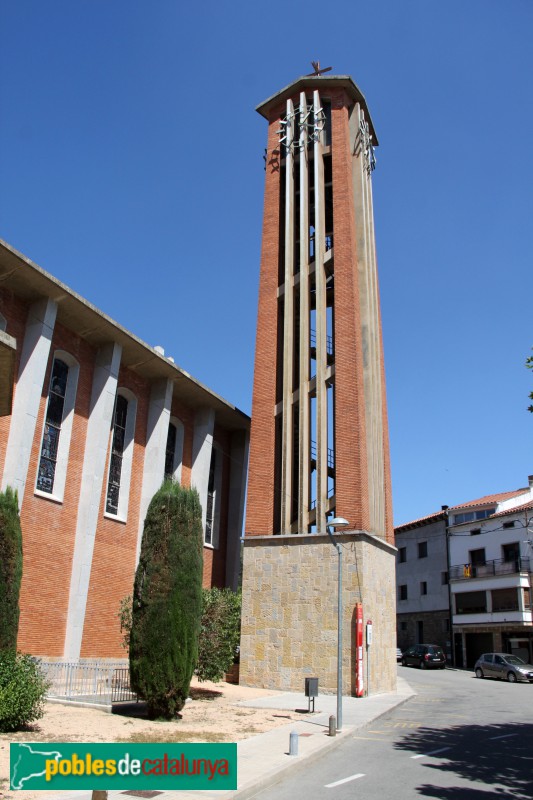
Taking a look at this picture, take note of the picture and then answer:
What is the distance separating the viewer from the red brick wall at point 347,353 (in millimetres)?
24766

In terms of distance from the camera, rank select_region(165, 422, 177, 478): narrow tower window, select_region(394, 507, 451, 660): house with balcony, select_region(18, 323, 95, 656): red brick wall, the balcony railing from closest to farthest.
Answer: select_region(18, 323, 95, 656): red brick wall
select_region(165, 422, 177, 478): narrow tower window
the balcony railing
select_region(394, 507, 451, 660): house with balcony

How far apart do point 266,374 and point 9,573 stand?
16.6 metres

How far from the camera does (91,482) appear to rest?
22.8 meters

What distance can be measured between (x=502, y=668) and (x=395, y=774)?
26.0 meters

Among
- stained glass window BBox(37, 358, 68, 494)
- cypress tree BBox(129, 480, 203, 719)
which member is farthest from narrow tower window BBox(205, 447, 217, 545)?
cypress tree BBox(129, 480, 203, 719)

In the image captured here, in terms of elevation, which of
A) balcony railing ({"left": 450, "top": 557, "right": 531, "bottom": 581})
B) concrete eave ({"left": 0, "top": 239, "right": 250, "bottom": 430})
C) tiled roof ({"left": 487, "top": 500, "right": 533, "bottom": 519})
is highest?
concrete eave ({"left": 0, "top": 239, "right": 250, "bottom": 430})

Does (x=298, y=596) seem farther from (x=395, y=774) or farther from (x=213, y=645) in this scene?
(x=395, y=774)

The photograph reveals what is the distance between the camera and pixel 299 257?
31078 millimetres

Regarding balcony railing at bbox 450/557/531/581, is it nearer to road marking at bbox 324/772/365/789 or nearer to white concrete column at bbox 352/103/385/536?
white concrete column at bbox 352/103/385/536

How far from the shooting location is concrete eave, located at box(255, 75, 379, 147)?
105ft

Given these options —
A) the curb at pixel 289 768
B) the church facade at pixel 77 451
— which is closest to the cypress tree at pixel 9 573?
the church facade at pixel 77 451

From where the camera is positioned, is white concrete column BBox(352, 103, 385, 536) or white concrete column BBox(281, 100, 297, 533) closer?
white concrete column BBox(281, 100, 297, 533)

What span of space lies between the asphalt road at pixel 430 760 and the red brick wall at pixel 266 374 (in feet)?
30.9

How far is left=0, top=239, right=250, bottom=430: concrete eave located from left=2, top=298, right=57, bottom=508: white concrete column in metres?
0.60
